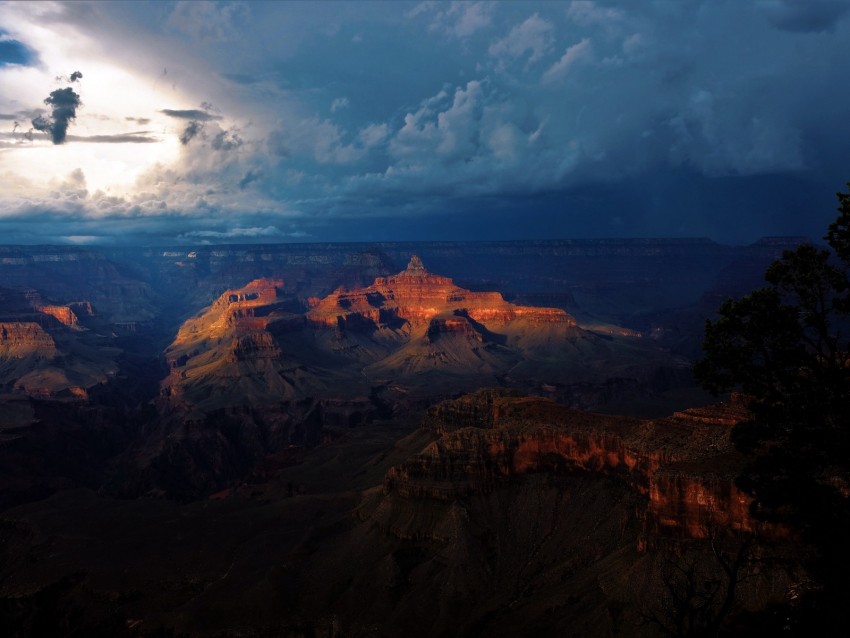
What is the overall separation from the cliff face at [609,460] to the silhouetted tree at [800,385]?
1906cm

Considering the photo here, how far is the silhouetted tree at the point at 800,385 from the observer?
104 feet

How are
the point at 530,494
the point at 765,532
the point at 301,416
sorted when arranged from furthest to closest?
the point at 301,416 < the point at 530,494 < the point at 765,532

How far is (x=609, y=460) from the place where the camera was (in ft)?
237

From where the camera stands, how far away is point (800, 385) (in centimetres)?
3338

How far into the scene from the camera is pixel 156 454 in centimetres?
15388

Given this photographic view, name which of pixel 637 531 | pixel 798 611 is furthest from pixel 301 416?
pixel 798 611

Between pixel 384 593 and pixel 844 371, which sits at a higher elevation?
pixel 844 371

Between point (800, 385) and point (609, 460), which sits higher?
point (800, 385)

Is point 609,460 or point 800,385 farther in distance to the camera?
point 609,460

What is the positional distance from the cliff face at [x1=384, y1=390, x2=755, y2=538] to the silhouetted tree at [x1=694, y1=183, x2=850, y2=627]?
62.5 ft

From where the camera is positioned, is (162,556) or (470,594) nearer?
(470,594)

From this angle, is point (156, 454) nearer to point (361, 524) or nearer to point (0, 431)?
point (0, 431)

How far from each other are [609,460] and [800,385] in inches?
1603

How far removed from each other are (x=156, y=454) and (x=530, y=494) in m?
106
